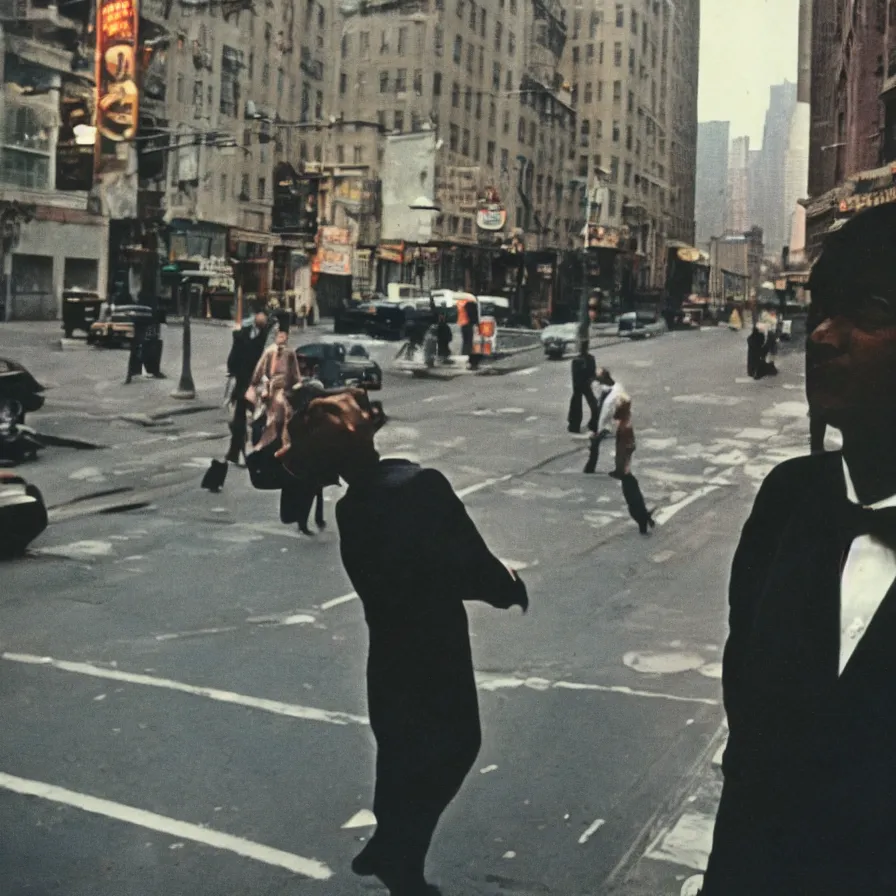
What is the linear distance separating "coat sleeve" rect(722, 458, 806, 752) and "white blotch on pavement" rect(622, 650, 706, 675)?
116 inches

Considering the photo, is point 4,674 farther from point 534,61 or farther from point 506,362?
point 534,61

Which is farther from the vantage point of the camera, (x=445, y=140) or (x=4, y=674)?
(x=445, y=140)

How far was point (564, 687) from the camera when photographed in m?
4.73

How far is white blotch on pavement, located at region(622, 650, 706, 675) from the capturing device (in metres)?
4.91

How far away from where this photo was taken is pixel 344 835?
3.59 m

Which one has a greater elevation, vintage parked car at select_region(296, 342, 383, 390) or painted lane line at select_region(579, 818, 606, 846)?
Result: vintage parked car at select_region(296, 342, 383, 390)

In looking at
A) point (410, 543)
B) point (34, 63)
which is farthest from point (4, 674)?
point (34, 63)

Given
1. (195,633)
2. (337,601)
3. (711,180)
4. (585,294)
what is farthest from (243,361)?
(711,180)

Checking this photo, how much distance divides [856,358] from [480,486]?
13.3 feet

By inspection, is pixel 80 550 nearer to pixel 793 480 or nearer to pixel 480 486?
pixel 480 486

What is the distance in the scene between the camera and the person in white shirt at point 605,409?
609 centimetres

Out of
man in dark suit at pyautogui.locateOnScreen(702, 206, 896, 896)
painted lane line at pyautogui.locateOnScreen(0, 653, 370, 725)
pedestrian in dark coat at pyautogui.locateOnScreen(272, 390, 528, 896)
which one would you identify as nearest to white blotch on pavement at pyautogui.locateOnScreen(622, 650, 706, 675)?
painted lane line at pyautogui.locateOnScreen(0, 653, 370, 725)

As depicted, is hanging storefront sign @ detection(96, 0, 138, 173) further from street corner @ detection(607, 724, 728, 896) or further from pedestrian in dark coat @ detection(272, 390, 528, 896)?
street corner @ detection(607, 724, 728, 896)

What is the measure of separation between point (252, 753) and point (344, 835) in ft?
1.99
